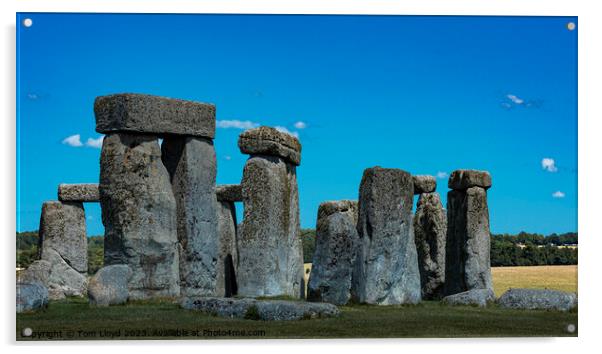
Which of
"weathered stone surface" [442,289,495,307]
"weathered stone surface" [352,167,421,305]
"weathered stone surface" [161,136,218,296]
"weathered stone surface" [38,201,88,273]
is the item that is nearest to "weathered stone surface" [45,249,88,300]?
"weathered stone surface" [38,201,88,273]

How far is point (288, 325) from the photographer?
51.1 feet

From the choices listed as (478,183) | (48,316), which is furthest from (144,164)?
(478,183)

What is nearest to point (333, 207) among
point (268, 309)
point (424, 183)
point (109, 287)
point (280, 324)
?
point (424, 183)

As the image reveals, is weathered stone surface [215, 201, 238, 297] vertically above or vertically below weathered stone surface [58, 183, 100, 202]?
below

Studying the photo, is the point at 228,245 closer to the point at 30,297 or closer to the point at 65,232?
the point at 65,232

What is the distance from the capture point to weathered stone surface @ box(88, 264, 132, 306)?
59.3ft

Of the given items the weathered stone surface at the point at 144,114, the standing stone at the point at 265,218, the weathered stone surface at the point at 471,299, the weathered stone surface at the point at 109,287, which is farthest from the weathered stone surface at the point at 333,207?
the weathered stone surface at the point at 109,287

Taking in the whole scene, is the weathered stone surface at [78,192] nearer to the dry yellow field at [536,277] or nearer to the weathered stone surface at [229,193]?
the weathered stone surface at [229,193]

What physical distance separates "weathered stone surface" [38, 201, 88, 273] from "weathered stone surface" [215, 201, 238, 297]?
348cm

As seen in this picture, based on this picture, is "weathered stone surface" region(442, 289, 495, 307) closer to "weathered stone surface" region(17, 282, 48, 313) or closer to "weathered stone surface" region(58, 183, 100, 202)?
"weathered stone surface" region(17, 282, 48, 313)

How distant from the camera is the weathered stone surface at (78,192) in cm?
2534

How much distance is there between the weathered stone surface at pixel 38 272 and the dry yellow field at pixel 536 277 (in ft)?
30.8

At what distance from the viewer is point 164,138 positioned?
805 inches

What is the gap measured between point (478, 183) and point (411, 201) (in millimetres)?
4151
